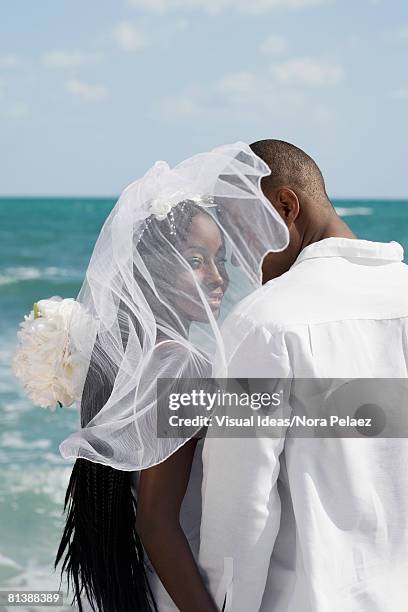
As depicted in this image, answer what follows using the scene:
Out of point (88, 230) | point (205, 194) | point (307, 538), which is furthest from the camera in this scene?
point (88, 230)

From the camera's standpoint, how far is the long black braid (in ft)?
6.72

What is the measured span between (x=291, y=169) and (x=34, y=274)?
18503mm

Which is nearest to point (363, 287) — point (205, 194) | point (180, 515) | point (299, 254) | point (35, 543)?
point (299, 254)

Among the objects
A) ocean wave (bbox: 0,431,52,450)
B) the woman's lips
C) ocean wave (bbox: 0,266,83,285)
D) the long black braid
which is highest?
ocean wave (bbox: 0,266,83,285)

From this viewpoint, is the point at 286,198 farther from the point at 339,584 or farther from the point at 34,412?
the point at 34,412

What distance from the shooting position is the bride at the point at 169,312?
1909 millimetres

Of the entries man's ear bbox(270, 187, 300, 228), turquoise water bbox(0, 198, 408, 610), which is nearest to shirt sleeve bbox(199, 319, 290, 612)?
man's ear bbox(270, 187, 300, 228)

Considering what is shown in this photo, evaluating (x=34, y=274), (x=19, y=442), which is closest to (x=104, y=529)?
(x=19, y=442)

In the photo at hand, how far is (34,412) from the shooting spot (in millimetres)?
8570

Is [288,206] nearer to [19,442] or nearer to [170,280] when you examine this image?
[170,280]

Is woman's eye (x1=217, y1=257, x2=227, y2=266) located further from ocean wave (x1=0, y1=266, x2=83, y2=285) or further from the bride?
ocean wave (x1=0, y1=266, x2=83, y2=285)

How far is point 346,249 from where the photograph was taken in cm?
194

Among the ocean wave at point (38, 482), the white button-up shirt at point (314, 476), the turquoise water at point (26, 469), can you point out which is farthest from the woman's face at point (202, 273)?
the ocean wave at point (38, 482)

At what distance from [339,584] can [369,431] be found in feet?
1.01
